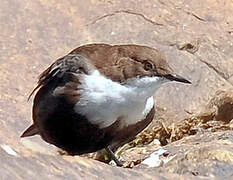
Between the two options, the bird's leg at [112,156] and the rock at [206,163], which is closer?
the rock at [206,163]

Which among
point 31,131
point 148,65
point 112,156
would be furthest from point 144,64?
point 31,131

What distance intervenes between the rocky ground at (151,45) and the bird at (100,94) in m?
0.20

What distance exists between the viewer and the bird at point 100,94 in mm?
4098

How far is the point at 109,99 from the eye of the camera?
4109mm

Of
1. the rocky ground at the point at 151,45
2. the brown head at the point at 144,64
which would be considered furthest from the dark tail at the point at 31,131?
the brown head at the point at 144,64

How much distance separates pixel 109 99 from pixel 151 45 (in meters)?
1.20

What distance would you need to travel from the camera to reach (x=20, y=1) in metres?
5.25

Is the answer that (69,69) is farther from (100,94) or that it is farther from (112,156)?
(112,156)

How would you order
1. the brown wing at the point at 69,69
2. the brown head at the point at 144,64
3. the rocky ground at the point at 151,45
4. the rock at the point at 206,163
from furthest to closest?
the rocky ground at the point at 151,45, the brown wing at the point at 69,69, the brown head at the point at 144,64, the rock at the point at 206,163

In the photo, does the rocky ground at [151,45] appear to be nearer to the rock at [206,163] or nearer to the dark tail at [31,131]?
the dark tail at [31,131]

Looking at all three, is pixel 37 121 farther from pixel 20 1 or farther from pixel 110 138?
pixel 20 1

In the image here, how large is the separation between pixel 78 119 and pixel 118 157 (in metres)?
0.72

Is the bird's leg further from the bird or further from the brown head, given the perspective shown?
the brown head

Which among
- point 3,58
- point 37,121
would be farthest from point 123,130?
point 3,58
